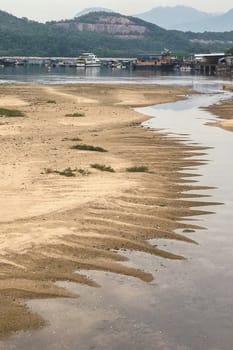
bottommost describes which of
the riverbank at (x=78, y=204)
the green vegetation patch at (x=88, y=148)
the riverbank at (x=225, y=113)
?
the riverbank at (x=78, y=204)

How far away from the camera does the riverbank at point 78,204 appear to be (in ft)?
39.5

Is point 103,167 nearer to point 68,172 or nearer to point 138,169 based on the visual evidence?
point 138,169

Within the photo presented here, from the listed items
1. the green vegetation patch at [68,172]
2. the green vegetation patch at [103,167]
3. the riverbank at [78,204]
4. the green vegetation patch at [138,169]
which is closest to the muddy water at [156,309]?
the riverbank at [78,204]

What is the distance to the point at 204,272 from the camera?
1259 centimetres

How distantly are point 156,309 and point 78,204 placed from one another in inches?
284

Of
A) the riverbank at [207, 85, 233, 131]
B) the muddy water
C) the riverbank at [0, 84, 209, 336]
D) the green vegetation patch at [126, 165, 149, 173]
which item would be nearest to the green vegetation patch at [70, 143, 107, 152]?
the riverbank at [0, 84, 209, 336]

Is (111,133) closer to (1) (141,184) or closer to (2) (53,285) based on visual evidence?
(1) (141,184)

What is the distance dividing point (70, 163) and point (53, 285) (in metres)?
13.5

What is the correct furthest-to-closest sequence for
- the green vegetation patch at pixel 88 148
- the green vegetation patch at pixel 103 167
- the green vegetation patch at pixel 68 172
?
the green vegetation patch at pixel 88 148
the green vegetation patch at pixel 103 167
the green vegetation patch at pixel 68 172

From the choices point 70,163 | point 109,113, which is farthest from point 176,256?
point 109,113

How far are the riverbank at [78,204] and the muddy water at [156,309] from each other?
1.21 ft

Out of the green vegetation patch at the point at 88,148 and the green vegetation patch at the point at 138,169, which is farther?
the green vegetation patch at the point at 88,148

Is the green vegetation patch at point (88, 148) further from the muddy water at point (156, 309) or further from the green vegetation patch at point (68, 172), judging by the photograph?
the muddy water at point (156, 309)

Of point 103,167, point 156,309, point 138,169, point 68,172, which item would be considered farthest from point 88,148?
point 156,309
